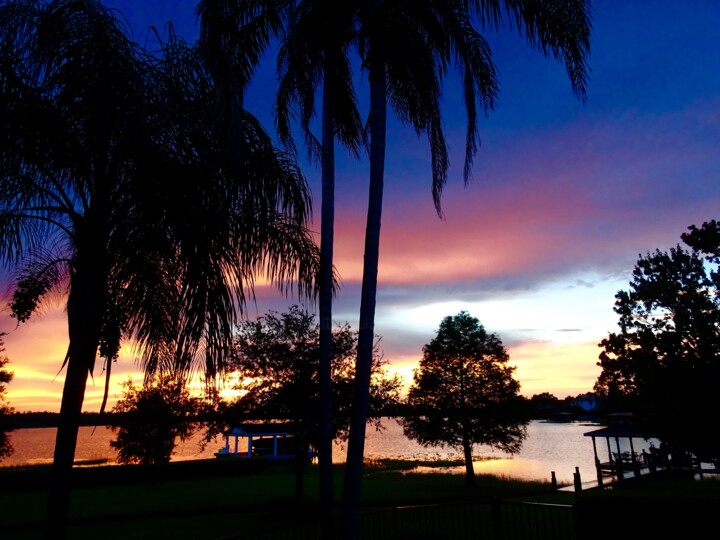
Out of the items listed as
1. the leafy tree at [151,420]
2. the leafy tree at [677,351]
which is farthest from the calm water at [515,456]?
the leafy tree at [677,351]

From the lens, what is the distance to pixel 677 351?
82.4 feet

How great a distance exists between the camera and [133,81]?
24.0ft

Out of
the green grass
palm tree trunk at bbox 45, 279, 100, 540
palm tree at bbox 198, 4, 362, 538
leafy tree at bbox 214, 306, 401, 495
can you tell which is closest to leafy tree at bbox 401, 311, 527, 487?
the green grass

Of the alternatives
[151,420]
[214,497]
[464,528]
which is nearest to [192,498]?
[214,497]

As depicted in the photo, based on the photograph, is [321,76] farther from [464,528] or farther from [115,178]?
[464,528]

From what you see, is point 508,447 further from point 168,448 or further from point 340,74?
point 340,74

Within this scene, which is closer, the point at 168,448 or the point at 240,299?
the point at 240,299

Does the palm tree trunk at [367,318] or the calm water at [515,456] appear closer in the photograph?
the palm tree trunk at [367,318]

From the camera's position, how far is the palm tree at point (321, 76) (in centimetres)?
1036

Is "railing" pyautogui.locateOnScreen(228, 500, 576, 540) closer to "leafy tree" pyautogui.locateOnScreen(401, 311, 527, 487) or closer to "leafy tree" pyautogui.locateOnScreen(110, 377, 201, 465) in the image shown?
"leafy tree" pyautogui.locateOnScreen(401, 311, 527, 487)

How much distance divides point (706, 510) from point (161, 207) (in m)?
Result: 12.3

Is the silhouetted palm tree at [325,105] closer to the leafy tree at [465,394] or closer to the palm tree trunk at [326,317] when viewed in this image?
the palm tree trunk at [326,317]

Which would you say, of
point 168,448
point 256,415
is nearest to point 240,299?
point 256,415

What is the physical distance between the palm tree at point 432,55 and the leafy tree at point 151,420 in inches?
1113
